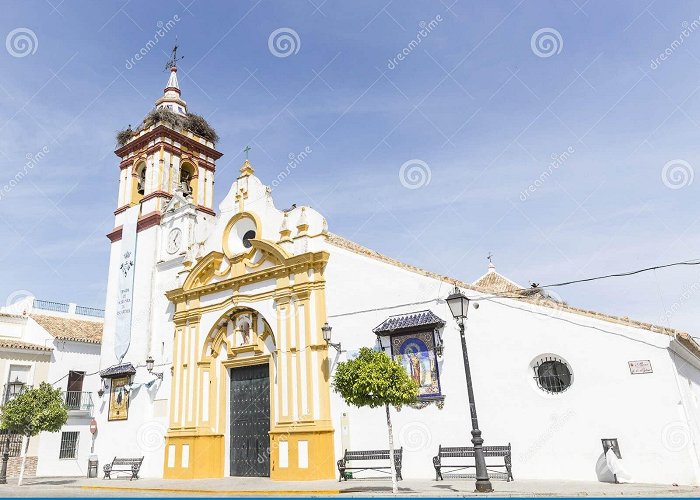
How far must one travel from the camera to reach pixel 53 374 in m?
25.2

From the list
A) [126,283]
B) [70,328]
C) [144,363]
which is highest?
[126,283]

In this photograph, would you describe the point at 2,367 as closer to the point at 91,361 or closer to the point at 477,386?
the point at 91,361

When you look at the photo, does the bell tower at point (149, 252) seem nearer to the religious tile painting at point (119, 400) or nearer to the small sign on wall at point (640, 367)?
the religious tile painting at point (119, 400)

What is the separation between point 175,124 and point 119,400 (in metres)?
13.4

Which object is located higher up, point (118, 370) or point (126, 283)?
point (126, 283)

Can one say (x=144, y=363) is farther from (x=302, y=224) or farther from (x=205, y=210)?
(x=302, y=224)

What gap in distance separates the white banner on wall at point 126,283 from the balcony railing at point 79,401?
5246 mm

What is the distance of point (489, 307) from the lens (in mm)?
13758

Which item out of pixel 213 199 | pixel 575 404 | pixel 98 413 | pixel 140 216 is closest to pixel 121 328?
pixel 98 413

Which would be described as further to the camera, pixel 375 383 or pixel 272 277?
pixel 272 277

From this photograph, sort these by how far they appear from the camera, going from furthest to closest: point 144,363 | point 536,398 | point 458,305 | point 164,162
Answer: point 164,162, point 144,363, point 536,398, point 458,305

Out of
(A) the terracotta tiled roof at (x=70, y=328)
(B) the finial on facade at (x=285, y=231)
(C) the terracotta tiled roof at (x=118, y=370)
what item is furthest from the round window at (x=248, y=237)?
(A) the terracotta tiled roof at (x=70, y=328)

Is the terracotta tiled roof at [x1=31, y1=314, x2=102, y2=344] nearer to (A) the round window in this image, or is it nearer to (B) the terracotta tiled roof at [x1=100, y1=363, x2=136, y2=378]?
(B) the terracotta tiled roof at [x1=100, y1=363, x2=136, y2=378]

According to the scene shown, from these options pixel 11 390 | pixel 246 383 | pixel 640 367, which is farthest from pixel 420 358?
pixel 11 390
